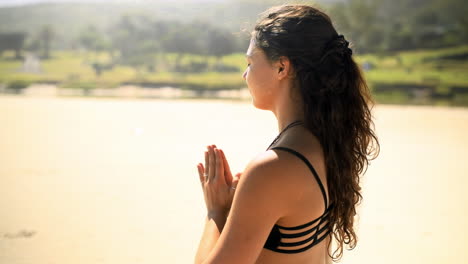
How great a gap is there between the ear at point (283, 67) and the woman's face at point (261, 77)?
0.6 inches

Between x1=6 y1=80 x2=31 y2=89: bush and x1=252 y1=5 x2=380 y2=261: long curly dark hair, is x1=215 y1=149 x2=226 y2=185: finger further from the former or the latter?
x1=6 y1=80 x2=31 y2=89: bush

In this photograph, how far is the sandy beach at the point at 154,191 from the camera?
17.1 ft

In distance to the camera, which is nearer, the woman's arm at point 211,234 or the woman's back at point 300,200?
the woman's back at point 300,200

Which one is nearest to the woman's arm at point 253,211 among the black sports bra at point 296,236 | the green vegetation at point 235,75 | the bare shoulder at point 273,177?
the bare shoulder at point 273,177

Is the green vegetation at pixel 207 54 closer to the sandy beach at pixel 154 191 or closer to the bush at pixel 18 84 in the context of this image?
the bush at pixel 18 84

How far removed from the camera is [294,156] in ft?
4.27

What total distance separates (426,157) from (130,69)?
3187cm

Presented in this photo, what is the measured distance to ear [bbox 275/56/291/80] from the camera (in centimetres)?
142

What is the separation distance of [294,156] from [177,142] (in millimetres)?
11821

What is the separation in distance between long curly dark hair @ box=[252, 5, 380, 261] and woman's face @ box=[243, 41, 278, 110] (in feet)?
0.08

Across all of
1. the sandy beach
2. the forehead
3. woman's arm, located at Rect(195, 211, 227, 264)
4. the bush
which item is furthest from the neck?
the bush

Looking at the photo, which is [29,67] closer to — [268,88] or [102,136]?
→ [102,136]

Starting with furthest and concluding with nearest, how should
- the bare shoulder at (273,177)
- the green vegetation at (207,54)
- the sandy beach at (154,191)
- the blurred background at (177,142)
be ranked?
the green vegetation at (207,54)
the blurred background at (177,142)
the sandy beach at (154,191)
the bare shoulder at (273,177)

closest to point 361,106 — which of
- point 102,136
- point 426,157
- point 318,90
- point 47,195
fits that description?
point 318,90
